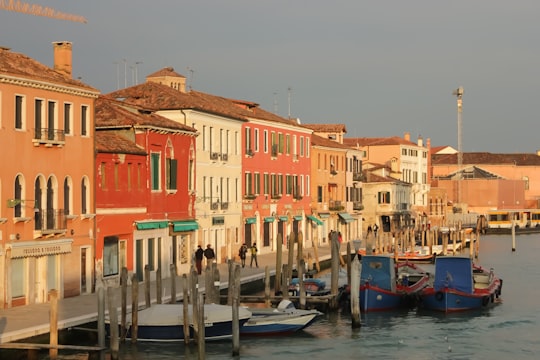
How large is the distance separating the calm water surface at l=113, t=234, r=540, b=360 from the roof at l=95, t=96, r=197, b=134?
9002mm

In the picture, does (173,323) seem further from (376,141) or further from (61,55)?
(376,141)

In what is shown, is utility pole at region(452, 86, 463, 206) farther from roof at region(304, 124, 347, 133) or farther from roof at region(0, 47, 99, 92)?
roof at region(0, 47, 99, 92)

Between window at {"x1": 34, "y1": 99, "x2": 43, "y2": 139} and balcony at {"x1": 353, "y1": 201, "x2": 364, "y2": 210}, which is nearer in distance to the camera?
window at {"x1": 34, "y1": 99, "x2": 43, "y2": 139}

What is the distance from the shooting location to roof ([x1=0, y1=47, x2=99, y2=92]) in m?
31.4

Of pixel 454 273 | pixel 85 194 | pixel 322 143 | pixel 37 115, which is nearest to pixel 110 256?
pixel 85 194

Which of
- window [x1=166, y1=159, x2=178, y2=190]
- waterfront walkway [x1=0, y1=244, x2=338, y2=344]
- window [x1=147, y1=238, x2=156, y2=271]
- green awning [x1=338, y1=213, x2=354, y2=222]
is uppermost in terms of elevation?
window [x1=166, y1=159, x2=178, y2=190]

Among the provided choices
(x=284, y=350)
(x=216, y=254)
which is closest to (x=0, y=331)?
(x=284, y=350)

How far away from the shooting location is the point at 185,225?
44.4 metres

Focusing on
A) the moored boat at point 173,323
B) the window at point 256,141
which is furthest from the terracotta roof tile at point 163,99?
the moored boat at point 173,323

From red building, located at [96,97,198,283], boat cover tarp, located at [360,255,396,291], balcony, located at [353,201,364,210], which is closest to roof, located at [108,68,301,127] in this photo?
red building, located at [96,97,198,283]

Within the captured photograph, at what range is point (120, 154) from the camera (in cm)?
3812

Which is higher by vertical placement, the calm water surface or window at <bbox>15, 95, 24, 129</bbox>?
window at <bbox>15, 95, 24, 129</bbox>

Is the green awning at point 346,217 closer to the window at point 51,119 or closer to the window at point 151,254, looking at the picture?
the window at point 151,254

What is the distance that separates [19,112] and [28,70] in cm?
132
